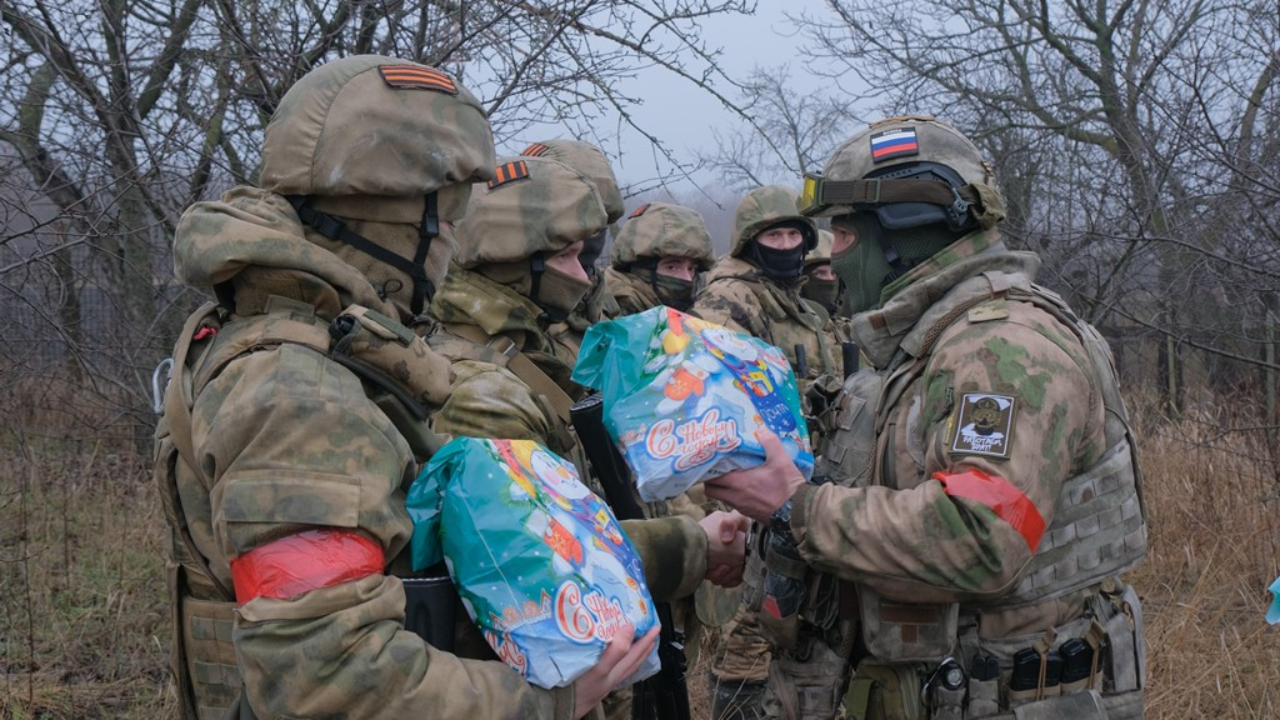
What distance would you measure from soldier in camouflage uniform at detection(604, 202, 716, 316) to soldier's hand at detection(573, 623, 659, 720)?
550cm

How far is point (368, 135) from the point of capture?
7.36ft

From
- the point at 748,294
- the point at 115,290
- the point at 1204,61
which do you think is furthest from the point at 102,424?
the point at 1204,61

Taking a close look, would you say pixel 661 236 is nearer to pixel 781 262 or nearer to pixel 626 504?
pixel 781 262

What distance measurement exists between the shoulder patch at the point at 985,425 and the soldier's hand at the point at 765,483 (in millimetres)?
400

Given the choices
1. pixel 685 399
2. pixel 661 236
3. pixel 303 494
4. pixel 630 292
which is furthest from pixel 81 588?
pixel 303 494

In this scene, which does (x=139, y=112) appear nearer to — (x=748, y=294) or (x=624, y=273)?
(x=624, y=273)

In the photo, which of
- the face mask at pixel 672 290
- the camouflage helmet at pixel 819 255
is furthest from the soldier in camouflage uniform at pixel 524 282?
the camouflage helmet at pixel 819 255

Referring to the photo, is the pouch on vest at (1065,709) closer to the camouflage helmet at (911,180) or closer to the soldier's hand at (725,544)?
the soldier's hand at (725,544)

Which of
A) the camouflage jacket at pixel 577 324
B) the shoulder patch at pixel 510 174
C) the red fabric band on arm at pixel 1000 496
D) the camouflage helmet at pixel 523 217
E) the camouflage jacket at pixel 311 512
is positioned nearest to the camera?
the camouflage jacket at pixel 311 512

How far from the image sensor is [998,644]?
110 inches

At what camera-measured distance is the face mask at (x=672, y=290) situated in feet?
25.2

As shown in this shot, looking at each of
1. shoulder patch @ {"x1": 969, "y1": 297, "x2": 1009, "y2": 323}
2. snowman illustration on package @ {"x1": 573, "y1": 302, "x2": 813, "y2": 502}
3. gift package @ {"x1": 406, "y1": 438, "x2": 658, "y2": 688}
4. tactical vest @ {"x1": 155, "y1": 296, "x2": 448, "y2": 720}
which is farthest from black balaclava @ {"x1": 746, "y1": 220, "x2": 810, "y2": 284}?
gift package @ {"x1": 406, "y1": 438, "x2": 658, "y2": 688}

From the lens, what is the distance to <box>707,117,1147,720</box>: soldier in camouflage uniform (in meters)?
2.59

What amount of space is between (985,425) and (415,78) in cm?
150
